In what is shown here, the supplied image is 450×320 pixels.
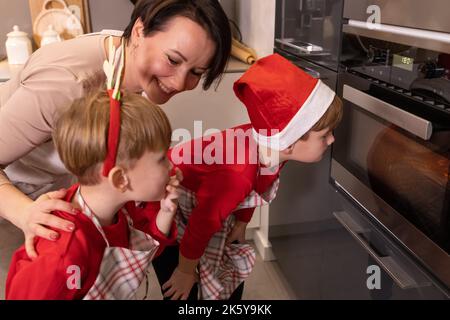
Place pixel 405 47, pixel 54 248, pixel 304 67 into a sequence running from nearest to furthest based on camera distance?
1. pixel 54 248
2. pixel 405 47
3. pixel 304 67

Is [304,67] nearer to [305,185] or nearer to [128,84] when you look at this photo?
[305,185]

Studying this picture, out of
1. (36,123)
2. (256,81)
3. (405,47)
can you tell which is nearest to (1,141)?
(36,123)

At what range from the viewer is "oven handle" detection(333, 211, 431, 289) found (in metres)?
0.93

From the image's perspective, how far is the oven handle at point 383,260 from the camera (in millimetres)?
928

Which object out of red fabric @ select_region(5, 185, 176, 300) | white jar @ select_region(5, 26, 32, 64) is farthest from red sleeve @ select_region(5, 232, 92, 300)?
white jar @ select_region(5, 26, 32, 64)

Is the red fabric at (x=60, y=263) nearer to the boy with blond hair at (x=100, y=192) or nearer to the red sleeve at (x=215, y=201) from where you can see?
the boy with blond hair at (x=100, y=192)

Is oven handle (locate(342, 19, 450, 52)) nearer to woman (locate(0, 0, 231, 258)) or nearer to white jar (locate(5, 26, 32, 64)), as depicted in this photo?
woman (locate(0, 0, 231, 258))

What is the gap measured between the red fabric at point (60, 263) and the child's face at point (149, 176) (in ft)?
0.32

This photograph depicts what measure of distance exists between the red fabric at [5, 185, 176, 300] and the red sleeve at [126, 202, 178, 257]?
0.12 metres

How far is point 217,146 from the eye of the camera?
3.40 ft

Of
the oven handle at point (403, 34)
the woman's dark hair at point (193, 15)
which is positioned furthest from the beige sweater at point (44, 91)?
the oven handle at point (403, 34)

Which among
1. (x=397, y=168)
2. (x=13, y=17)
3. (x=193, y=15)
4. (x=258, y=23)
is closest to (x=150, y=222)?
(x=193, y=15)
